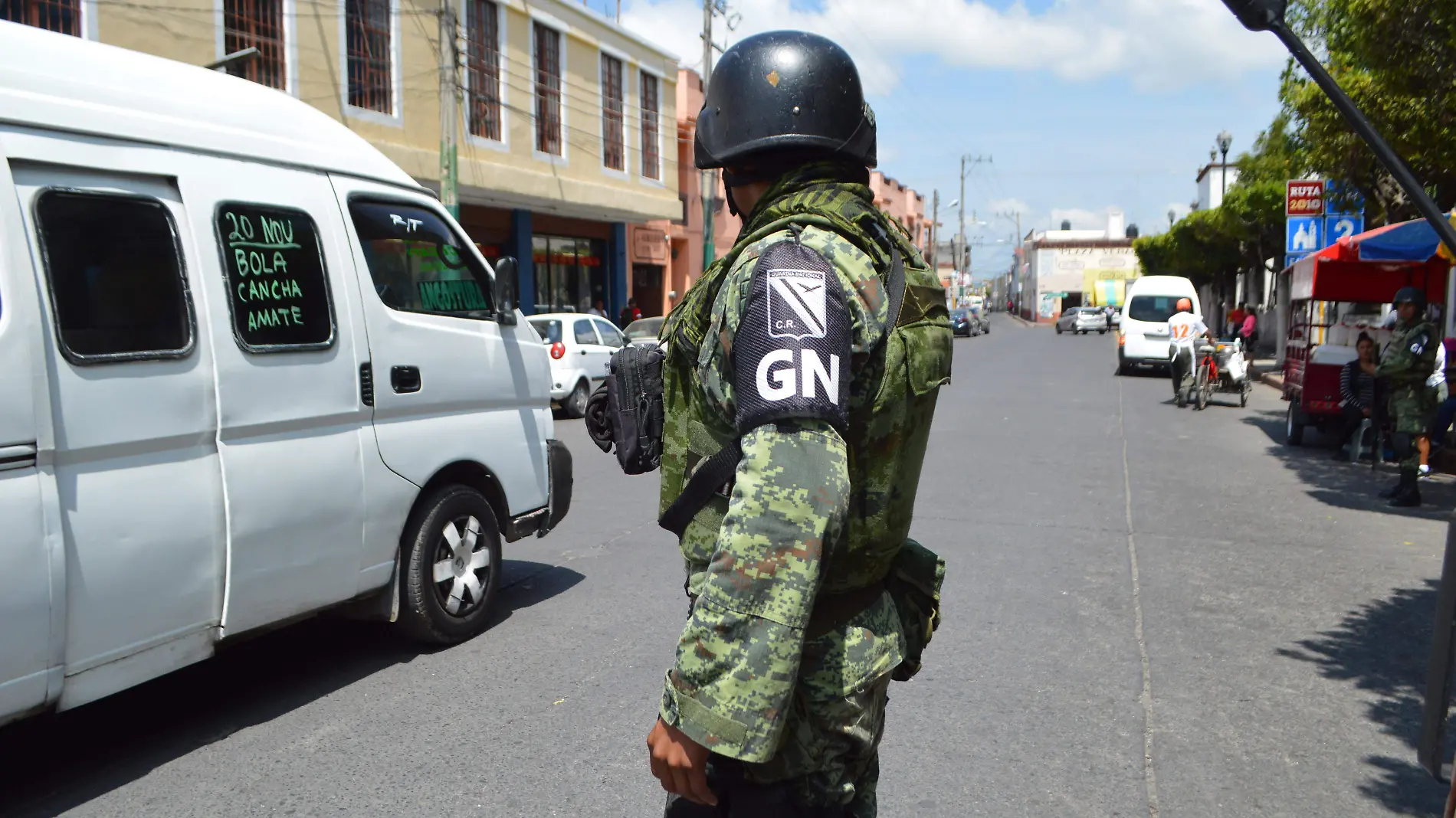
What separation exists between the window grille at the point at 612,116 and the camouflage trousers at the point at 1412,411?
18.2 meters

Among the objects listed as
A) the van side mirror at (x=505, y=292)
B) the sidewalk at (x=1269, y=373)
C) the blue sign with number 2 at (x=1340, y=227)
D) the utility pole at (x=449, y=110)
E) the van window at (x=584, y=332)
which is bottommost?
the sidewalk at (x=1269, y=373)

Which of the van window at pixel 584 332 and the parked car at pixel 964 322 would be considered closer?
→ the van window at pixel 584 332

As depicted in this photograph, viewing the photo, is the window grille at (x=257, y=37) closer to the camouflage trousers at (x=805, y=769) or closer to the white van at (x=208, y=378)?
the white van at (x=208, y=378)

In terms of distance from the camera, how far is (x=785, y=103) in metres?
1.94

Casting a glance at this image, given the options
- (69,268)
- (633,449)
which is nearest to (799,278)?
(633,449)

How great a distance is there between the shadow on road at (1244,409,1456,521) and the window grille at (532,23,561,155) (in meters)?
14.8

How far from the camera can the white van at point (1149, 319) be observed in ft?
71.3

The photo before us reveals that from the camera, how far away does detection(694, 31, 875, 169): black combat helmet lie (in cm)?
195

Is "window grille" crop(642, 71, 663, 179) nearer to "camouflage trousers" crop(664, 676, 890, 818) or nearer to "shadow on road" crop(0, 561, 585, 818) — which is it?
"shadow on road" crop(0, 561, 585, 818)

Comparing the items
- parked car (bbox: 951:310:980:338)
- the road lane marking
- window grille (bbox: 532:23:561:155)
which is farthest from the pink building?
the road lane marking

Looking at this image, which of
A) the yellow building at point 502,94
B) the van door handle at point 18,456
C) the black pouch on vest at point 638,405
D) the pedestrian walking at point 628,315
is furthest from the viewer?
the pedestrian walking at point 628,315

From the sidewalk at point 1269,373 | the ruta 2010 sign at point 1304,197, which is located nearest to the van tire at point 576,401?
the ruta 2010 sign at point 1304,197

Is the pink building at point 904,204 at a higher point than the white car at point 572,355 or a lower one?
higher

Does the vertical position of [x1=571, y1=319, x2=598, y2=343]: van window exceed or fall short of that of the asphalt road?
it exceeds it
